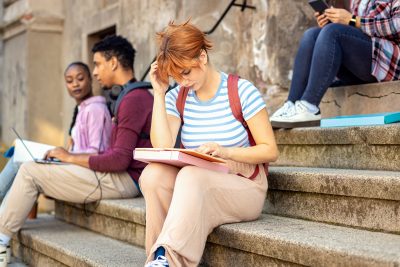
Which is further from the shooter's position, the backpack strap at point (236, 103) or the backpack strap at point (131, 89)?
the backpack strap at point (131, 89)

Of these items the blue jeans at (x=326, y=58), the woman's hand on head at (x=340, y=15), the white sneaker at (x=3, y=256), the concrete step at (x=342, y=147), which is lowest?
the white sneaker at (x=3, y=256)

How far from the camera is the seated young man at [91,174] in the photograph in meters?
4.55

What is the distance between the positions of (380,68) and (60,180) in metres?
2.19

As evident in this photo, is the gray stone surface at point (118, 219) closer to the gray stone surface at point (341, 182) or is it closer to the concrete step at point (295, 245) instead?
the concrete step at point (295, 245)

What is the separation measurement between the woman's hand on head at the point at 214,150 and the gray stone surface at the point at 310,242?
0.34 metres

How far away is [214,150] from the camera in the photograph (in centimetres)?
324

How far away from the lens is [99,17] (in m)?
8.63

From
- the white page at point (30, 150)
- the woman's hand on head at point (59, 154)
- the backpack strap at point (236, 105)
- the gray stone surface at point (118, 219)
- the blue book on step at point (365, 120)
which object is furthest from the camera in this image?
the white page at point (30, 150)

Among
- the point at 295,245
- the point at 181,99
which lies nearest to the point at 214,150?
the point at 181,99

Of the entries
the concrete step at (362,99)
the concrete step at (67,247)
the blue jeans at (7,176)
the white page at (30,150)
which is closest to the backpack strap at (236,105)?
the concrete step at (67,247)

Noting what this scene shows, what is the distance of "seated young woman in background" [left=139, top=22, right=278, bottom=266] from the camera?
3.08m

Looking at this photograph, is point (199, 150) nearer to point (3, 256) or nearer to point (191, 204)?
point (191, 204)

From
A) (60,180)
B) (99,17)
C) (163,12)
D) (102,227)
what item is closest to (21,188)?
(60,180)

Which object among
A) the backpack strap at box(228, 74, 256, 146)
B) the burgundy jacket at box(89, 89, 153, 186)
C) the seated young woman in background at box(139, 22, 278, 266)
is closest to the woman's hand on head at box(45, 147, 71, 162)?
the burgundy jacket at box(89, 89, 153, 186)
